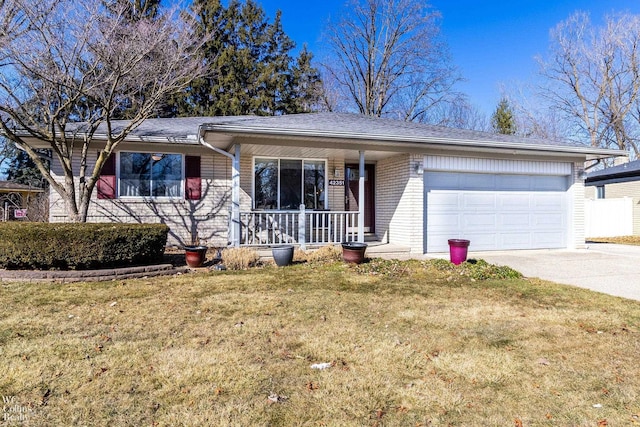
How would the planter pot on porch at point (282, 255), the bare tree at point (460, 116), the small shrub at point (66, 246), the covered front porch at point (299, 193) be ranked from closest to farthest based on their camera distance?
the small shrub at point (66, 246) < the planter pot on porch at point (282, 255) < the covered front porch at point (299, 193) < the bare tree at point (460, 116)

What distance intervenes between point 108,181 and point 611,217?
18571mm

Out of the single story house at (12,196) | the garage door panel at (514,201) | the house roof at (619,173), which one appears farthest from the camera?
the single story house at (12,196)

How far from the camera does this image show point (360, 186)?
8.62m

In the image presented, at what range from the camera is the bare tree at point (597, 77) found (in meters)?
22.2

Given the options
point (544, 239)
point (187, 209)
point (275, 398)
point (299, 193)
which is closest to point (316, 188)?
point (299, 193)

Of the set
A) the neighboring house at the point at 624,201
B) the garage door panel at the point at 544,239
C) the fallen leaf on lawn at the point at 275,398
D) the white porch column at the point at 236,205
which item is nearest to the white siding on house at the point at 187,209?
the white porch column at the point at 236,205

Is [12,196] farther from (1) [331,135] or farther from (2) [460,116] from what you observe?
(2) [460,116]

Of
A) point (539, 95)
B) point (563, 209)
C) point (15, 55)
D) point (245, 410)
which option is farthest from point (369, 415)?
point (539, 95)

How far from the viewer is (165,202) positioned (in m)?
9.88

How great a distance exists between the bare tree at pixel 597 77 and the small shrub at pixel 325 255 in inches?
941

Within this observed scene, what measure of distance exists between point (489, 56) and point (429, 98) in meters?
5.53

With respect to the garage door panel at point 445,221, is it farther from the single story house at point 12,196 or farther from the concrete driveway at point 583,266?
the single story house at point 12,196

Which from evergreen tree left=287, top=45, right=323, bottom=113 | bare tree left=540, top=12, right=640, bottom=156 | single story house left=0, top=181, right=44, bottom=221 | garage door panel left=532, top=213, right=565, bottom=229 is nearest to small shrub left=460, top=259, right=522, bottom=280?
garage door panel left=532, top=213, right=565, bottom=229

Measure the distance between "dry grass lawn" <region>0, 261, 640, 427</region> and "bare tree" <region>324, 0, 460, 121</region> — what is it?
2172cm
